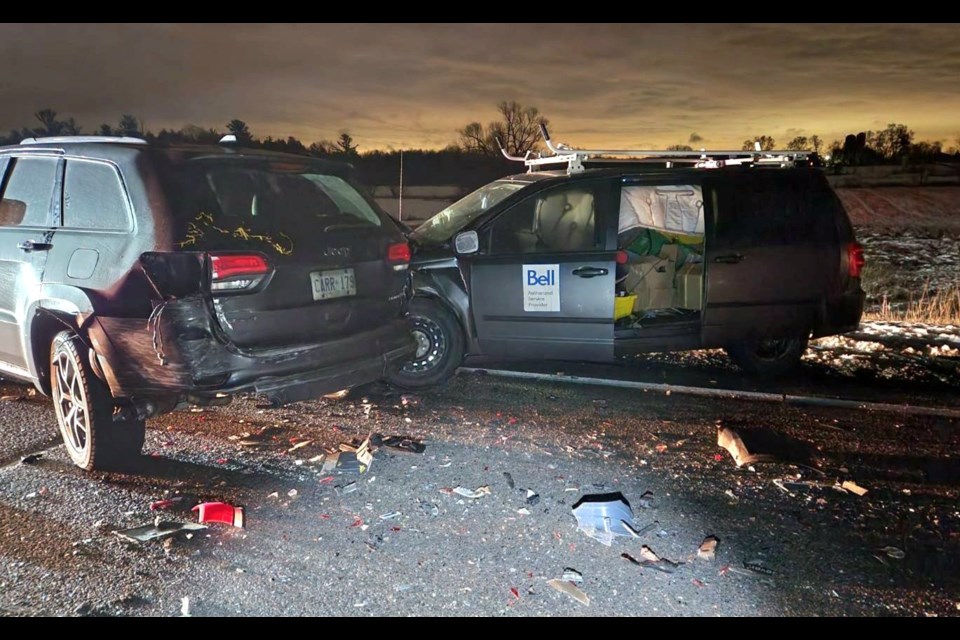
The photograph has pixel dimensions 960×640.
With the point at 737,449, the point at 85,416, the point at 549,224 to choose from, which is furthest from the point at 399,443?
the point at 549,224

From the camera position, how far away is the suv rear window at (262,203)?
3936 millimetres

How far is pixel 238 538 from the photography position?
355cm

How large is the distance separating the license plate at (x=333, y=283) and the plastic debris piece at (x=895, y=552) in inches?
126

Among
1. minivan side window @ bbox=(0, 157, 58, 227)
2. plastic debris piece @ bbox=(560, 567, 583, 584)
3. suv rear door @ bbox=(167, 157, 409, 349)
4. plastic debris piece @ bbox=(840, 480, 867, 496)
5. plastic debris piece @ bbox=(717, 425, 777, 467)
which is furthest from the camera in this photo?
minivan side window @ bbox=(0, 157, 58, 227)

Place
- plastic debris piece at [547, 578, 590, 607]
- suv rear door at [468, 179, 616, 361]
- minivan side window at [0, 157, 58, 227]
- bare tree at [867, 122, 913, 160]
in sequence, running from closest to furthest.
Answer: plastic debris piece at [547, 578, 590, 607], minivan side window at [0, 157, 58, 227], suv rear door at [468, 179, 616, 361], bare tree at [867, 122, 913, 160]

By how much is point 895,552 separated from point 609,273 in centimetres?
304

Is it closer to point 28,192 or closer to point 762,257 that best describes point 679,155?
point 762,257

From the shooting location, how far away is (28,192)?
4.73 meters

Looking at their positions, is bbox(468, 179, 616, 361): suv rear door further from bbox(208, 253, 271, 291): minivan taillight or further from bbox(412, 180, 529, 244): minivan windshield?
bbox(208, 253, 271, 291): minivan taillight

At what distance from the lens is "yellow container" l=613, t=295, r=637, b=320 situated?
617 cm

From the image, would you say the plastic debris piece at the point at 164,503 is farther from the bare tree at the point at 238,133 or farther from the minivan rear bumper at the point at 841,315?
the minivan rear bumper at the point at 841,315

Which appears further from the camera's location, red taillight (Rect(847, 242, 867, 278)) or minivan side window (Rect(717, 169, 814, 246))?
red taillight (Rect(847, 242, 867, 278))

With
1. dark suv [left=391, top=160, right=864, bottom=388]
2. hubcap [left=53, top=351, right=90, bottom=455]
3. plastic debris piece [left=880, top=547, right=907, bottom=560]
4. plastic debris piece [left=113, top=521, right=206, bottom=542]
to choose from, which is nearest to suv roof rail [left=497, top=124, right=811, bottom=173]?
dark suv [left=391, top=160, right=864, bottom=388]
